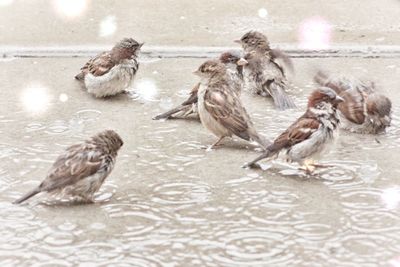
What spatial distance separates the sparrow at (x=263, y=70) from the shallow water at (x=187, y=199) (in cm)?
17

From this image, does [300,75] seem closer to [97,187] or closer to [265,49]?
[265,49]

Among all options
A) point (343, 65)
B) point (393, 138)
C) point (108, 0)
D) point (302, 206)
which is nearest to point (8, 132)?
point (302, 206)

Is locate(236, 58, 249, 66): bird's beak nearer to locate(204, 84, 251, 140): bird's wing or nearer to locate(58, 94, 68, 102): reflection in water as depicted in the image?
locate(204, 84, 251, 140): bird's wing

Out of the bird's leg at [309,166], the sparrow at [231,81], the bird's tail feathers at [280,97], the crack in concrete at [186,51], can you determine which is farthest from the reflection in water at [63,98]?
the bird's leg at [309,166]

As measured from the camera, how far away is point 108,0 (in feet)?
31.9

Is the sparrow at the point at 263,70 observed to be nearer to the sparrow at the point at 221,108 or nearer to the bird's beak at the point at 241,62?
the bird's beak at the point at 241,62

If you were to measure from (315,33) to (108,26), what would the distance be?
85.5 inches

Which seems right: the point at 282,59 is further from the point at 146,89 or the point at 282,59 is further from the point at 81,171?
the point at 81,171

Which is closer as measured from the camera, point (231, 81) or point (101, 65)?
point (231, 81)

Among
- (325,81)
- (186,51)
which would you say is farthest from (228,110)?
(186,51)

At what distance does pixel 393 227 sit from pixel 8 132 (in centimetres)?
290

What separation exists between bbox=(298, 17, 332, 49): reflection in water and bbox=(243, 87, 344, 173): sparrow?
10.1 ft

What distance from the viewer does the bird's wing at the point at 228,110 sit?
19.1 ft

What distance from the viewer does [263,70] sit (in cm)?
720
